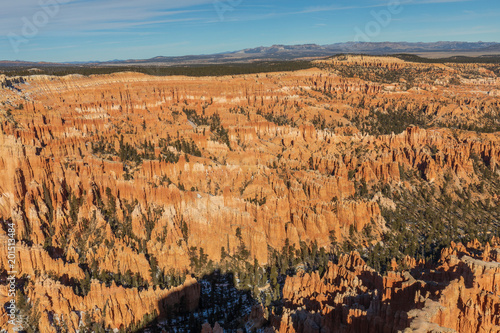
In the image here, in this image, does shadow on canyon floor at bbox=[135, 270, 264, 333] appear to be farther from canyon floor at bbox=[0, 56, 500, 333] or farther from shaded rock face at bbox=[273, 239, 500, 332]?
shaded rock face at bbox=[273, 239, 500, 332]

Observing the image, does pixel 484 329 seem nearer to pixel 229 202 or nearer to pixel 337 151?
pixel 229 202

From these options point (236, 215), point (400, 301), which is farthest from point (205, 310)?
point (400, 301)

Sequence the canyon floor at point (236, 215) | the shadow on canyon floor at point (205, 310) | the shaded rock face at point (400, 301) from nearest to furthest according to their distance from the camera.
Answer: the shaded rock face at point (400, 301), the canyon floor at point (236, 215), the shadow on canyon floor at point (205, 310)

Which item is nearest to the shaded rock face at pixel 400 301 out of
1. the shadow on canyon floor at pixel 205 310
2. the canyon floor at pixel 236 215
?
the canyon floor at pixel 236 215

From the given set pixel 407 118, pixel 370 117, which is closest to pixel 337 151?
pixel 370 117

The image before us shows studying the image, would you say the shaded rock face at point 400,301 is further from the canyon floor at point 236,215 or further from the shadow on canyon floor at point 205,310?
the shadow on canyon floor at point 205,310

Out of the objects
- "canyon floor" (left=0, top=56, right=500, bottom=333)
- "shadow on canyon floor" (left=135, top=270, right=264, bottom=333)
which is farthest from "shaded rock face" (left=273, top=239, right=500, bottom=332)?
"shadow on canyon floor" (left=135, top=270, right=264, bottom=333)
